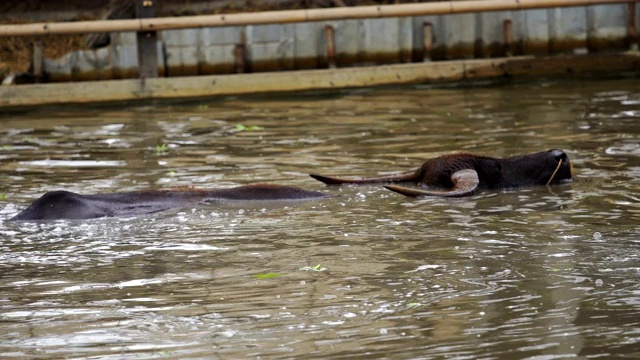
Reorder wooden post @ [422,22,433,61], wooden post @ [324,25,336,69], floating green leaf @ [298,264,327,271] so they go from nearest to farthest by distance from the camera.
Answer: floating green leaf @ [298,264,327,271] → wooden post @ [324,25,336,69] → wooden post @ [422,22,433,61]

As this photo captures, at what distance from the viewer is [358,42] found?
17406mm

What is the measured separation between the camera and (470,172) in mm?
9188

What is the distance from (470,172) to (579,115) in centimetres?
436

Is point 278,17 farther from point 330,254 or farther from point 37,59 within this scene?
point 330,254

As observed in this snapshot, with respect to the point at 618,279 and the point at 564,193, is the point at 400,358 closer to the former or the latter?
the point at 618,279

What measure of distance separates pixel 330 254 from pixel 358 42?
10542mm

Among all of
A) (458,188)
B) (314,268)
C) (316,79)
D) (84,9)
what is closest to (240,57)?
(316,79)

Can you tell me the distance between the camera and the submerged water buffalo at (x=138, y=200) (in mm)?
8273

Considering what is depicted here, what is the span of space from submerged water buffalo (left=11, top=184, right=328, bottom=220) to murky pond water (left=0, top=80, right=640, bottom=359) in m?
0.13

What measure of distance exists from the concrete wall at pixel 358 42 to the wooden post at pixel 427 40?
0.09m

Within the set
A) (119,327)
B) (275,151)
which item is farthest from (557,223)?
(275,151)

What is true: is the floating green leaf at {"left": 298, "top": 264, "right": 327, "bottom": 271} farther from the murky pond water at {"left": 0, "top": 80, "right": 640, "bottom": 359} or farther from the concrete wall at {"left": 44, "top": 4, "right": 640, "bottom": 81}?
the concrete wall at {"left": 44, "top": 4, "right": 640, "bottom": 81}

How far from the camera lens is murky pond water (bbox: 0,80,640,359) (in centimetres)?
541

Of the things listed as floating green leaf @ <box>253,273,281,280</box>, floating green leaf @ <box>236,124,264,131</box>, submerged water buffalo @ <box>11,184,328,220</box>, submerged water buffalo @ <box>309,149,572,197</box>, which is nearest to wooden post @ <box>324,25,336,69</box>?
floating green leaf @ <box>236,124,264,131</box>
